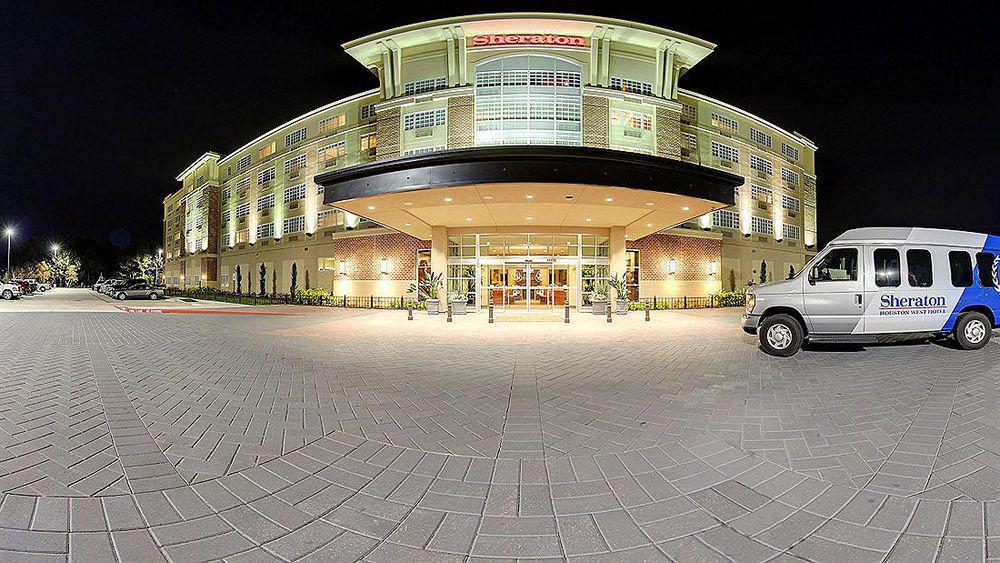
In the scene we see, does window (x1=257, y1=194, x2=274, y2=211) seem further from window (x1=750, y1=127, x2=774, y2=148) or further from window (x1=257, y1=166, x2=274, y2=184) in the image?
window (x1=750, y1=127, x2=774, y2=148)

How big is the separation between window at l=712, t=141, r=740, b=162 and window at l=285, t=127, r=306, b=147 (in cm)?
3365

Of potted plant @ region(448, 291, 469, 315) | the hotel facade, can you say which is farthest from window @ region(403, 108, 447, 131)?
potted plant @ region(448, 291, 469, 315)

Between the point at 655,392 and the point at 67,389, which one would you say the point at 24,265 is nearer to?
the point at 67,389

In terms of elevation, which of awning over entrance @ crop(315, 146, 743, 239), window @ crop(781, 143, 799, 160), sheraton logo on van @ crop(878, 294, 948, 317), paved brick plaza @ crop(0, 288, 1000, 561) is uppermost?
window @ crop(781, 143, 799, 160)

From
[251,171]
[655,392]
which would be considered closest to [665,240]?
[655,392]

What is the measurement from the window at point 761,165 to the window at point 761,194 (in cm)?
144

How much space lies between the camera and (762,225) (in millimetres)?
34906

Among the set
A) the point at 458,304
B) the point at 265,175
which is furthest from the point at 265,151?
the point at 458,304

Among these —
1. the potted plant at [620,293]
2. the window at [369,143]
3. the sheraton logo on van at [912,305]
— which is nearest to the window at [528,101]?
the potted plant at [620,293]

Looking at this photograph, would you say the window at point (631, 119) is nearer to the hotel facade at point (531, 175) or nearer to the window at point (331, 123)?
the hotel facade at point (531, 175)

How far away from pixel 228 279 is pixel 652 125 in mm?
45745

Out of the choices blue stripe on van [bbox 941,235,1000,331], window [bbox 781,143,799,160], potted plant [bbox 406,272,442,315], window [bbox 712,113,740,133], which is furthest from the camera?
window [bbox 781,143,799,160]

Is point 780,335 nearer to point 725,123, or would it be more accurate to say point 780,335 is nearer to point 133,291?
point 725,123

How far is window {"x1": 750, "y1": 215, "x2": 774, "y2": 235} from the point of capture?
112 feet
